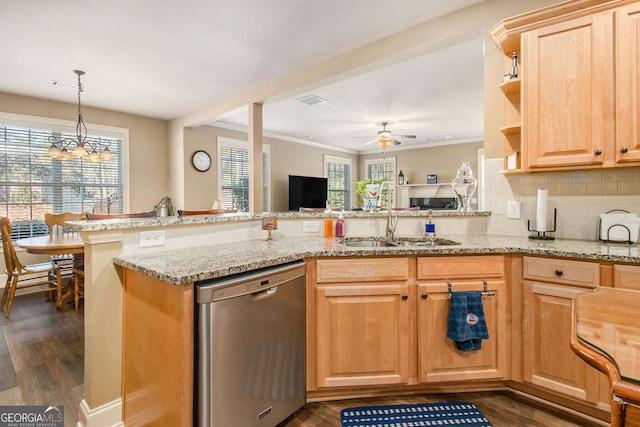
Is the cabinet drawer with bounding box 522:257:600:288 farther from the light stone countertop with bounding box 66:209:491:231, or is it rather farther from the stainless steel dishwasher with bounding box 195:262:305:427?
the stainless steel dishwasher with bounding box 195:262:305:427

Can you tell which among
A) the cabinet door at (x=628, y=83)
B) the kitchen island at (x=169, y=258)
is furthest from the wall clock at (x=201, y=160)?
the cabinet door at (x=628, y=83)

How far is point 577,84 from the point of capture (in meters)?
1.87

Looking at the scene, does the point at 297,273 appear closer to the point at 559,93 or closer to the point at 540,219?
the point at 540,219

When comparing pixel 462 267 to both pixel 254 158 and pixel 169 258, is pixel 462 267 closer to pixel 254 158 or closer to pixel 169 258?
pixel 169 258

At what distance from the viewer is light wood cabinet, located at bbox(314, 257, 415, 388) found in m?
1.83

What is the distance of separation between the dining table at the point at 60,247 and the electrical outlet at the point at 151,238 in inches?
78.6

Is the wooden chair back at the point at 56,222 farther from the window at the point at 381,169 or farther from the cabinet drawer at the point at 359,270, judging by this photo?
the window at the point at 381,169

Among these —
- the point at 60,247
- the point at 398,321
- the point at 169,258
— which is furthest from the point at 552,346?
the point at 60,247

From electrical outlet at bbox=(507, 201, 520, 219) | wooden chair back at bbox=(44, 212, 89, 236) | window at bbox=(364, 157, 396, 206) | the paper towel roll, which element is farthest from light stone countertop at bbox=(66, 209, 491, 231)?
window at bbox=(364, 157, 396, 206)

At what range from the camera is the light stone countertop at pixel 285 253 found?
1393 mm

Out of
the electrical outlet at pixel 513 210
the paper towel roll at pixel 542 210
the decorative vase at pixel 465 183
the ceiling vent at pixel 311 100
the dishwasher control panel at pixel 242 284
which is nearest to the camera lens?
the dishwasher control panel at pixel 242 284

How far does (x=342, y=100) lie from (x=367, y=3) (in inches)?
91.4

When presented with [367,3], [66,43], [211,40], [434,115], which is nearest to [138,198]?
[66,43]

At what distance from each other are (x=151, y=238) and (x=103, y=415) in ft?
2.92
